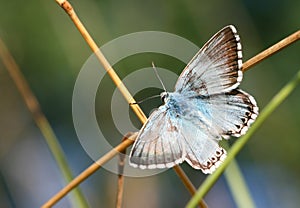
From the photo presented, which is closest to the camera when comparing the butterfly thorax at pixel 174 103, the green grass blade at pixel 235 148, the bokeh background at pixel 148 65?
the green grass blade at pixel 235 148

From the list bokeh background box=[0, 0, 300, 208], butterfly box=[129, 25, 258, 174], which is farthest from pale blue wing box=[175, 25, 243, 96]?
bokeh background box=[0, 0, 300, 208]

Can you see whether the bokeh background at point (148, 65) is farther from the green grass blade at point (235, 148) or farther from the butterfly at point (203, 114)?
the green grass blade at point (235, 148)

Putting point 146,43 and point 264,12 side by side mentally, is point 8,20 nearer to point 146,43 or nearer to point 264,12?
point 146,43

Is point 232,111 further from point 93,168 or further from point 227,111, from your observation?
point 93,168

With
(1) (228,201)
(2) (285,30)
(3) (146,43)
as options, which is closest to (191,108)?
(3) (146,43)

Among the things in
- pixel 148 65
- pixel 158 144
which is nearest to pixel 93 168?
pixel 158 144

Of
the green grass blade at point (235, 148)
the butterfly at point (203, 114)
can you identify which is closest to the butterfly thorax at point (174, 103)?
the butterfly at point (203, 114)
